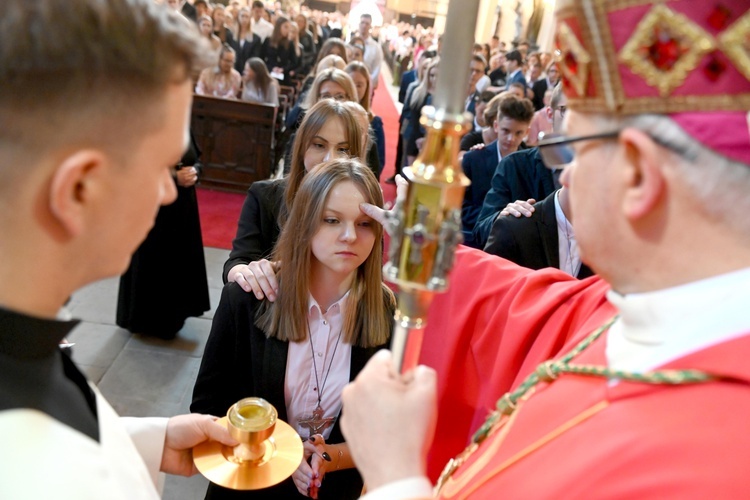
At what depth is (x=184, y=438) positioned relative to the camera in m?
1.28

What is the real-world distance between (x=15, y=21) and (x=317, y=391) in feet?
5.02

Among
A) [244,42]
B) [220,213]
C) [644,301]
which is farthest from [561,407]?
[244,42]

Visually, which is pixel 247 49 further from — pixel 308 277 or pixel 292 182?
pixel 308 277

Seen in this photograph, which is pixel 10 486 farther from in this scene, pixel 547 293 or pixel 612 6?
pixel 547 293

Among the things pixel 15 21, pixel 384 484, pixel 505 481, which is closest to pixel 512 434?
pixel 505 481

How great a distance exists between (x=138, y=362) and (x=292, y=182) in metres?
1.76

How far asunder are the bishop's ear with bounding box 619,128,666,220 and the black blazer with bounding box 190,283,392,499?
1264 millimetres

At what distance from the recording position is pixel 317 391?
6.52 ft

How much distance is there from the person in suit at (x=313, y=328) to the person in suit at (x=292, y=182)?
588mm

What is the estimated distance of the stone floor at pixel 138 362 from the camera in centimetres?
328

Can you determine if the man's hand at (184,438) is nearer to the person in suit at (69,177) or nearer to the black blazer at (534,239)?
the person in suit at (69,177)

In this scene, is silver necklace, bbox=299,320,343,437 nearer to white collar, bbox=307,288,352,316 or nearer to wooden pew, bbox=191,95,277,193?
white collar, bbox=307,288,352,316

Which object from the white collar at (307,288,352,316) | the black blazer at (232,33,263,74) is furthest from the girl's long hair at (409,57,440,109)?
the white collar at (307,288,352,316)

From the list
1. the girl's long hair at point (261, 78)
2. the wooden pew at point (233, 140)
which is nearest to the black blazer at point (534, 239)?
the wooden pew at point (233, 140)
